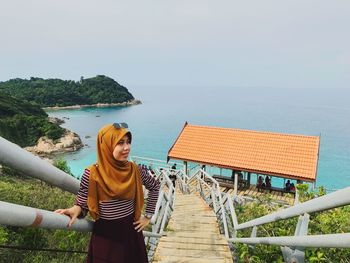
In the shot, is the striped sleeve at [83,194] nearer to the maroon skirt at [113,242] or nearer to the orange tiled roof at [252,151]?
the maroon skirt at [113,242]

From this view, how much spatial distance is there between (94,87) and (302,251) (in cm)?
10555

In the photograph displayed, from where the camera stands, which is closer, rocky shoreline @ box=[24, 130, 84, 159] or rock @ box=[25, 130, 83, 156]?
rocky shoreline @ box=[24, 130, 84, 159]

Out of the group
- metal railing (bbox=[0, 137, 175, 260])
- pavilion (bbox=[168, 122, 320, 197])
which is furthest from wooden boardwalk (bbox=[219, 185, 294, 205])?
metal railing (bbox=[0, 137, 175, 260])

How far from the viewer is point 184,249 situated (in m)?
4.38

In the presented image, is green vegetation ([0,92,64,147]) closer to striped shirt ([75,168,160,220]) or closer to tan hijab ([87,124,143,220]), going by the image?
striped shirt ([75,168,160,220])

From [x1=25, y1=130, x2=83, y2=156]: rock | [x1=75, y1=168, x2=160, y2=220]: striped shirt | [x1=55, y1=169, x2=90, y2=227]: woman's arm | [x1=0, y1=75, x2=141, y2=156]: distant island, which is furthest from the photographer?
[x1=0, y1=75, x2=141, y2=156]: distant island

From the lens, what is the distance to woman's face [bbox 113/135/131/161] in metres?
2.01

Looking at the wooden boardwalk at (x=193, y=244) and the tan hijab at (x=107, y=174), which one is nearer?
the tan hijab at (x=107, y=174)

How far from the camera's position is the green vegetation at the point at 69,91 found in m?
87.8

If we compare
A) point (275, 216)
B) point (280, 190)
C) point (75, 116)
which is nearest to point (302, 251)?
point (275, 216)

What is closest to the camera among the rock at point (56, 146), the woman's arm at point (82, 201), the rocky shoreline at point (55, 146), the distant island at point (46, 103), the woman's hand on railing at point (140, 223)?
the woman's arm at point (82, 201)

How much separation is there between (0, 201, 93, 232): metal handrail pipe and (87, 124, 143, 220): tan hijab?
11.1 inches

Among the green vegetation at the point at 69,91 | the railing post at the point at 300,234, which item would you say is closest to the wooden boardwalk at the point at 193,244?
the railing post at the point at 300,234

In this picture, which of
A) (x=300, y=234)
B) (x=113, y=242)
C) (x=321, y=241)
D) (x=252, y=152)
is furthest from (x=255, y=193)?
(x=321, y=241)
